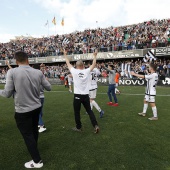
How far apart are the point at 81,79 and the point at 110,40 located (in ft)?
86.8

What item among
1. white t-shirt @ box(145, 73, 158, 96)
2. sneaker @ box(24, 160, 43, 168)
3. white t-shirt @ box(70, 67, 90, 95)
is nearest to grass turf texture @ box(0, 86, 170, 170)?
sneaker @ box(24, 160, 43, 168)

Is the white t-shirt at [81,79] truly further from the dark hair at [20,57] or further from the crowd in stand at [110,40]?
the crowd in stand at [110,40]

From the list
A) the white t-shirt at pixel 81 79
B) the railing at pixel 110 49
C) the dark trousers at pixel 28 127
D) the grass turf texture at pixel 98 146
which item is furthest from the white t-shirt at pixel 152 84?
the railing at pixel 110 49

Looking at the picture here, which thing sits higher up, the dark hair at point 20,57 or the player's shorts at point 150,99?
the dark hair at point 20,57

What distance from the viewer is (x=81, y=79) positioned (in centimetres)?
516

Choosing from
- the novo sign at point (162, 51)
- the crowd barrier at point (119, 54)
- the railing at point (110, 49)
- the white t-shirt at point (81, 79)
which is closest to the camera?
the white t-shirt at point (81, 79)

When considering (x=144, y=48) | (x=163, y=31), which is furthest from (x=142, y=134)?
(x=163, y=31)

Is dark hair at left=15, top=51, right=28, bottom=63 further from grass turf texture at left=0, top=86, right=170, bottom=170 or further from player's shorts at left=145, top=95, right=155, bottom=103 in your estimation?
player's shorts at left=145, top=95, right=155, bottom=103

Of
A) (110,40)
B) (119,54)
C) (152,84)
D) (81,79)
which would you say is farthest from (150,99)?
(110,40)

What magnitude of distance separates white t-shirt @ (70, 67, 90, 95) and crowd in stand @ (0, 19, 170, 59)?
20.6 metres

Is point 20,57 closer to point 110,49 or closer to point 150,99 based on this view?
point 150,99

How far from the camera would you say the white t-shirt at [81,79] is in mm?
5156

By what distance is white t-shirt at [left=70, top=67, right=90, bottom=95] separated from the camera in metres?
5.16

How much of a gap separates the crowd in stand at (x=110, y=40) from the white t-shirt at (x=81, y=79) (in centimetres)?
2057
